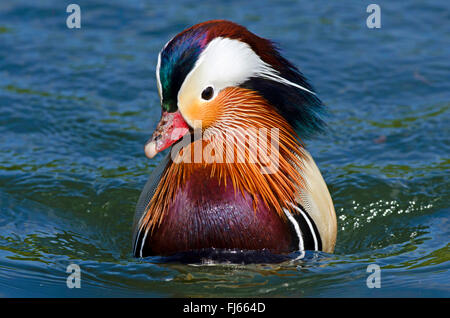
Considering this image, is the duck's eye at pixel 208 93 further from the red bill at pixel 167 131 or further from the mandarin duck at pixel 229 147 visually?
the red bill at pixel 167 131

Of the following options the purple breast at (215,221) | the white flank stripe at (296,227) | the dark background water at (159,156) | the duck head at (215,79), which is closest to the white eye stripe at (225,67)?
the duck head at (215,79)

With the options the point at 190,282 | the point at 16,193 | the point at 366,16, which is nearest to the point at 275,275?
the point at 190,282

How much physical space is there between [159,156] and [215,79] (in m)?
2.80

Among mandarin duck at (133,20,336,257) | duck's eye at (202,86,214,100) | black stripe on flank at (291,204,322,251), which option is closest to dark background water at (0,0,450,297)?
black stripe on flank at (291,204,322,251)

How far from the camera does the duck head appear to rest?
429 cm

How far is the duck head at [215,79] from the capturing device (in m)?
4.29

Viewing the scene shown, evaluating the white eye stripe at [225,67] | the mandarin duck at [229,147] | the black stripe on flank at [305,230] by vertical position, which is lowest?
the black stripe on flank at [305,230]

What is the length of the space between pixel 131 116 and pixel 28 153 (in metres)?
1.19

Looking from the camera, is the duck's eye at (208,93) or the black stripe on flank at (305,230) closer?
the duck's eye at (208,93)

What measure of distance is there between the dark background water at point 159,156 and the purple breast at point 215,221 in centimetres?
14

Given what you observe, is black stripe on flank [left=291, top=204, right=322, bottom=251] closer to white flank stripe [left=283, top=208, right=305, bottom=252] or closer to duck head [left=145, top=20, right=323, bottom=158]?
white flank stripe [left=283, top=208, right=305, bottom=252]

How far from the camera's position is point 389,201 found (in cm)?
621
